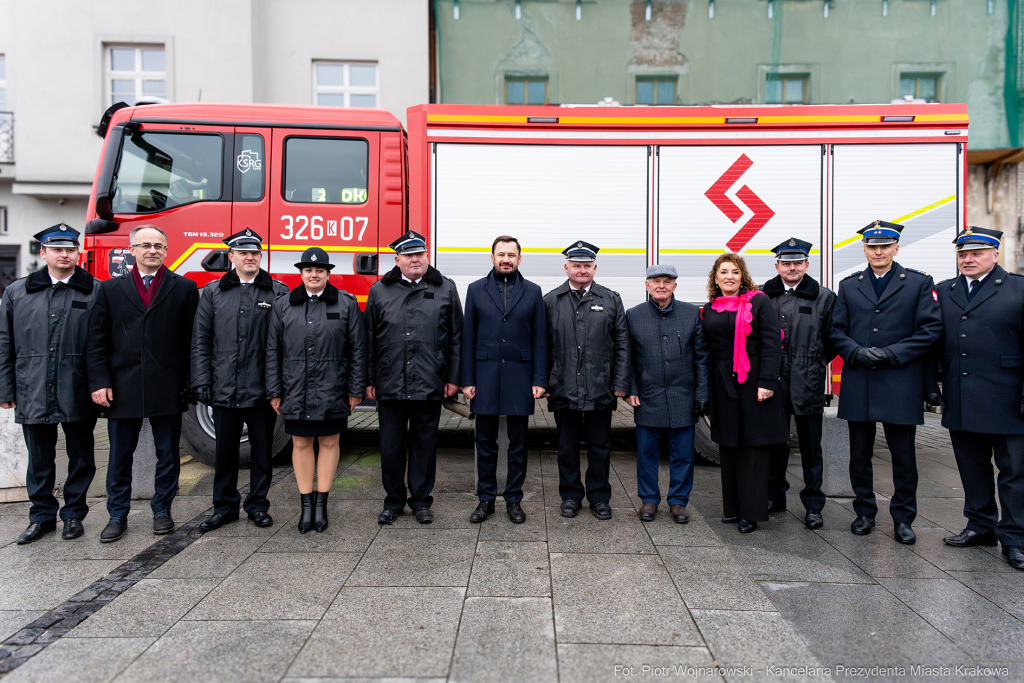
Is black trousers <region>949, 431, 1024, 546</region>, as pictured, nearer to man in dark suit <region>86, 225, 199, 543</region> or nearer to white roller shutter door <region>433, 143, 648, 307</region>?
white roller shutter door <region>433, 143, 648, 307</region>

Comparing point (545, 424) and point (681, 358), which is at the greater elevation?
point (681, 358)

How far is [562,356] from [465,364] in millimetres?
685

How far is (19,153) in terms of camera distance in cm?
1248

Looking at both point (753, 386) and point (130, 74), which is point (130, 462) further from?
point (130, 74)

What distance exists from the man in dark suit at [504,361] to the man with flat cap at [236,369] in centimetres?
139

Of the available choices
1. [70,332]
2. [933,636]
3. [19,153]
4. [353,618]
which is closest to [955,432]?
[933,636]

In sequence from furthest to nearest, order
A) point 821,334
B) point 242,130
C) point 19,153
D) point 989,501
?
point 19,153, point 242,130, point 821,334, point 989,501

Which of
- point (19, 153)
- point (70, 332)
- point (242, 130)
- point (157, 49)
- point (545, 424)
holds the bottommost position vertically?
point (545, 424)

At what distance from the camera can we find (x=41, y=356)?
4070mm

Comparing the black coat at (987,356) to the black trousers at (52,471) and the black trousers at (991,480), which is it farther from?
the black trousers at (52,471)

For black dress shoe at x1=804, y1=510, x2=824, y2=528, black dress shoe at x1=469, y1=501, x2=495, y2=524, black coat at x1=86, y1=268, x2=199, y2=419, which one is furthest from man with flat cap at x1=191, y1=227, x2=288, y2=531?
black dress shoe at x1=804, y1=510, x2=824, y2=528

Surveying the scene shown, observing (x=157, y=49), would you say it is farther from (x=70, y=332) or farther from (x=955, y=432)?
(x=955, y=432)

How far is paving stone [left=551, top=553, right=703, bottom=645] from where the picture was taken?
2766 mm

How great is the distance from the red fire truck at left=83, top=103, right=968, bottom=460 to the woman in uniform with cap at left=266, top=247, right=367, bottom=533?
4.65 ft
